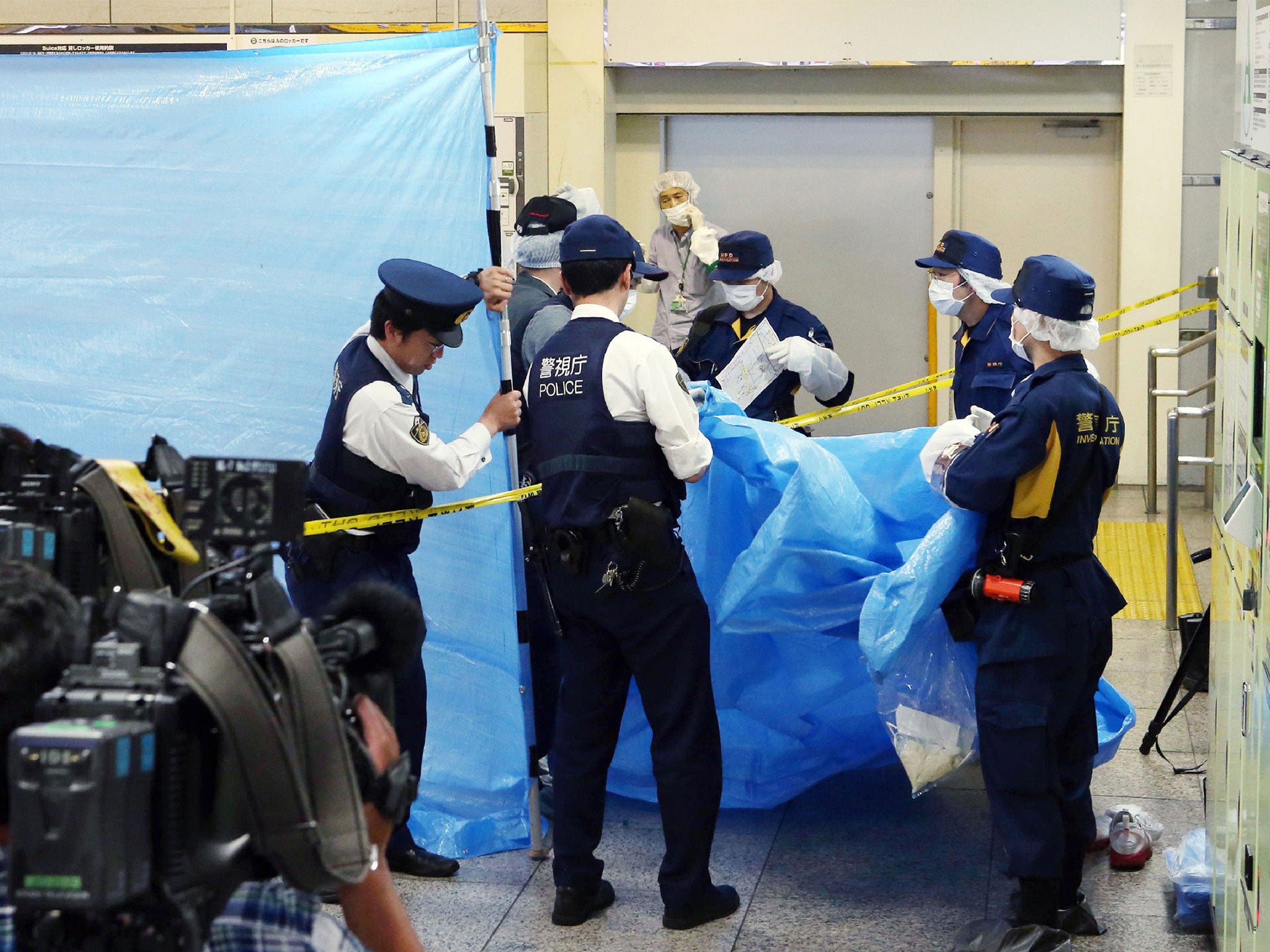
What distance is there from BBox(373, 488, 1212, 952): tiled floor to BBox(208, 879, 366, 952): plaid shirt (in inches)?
80.6

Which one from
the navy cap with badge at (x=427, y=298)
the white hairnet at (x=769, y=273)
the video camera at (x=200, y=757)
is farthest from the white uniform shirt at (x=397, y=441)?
the white hairnet at (x=769, y=273)

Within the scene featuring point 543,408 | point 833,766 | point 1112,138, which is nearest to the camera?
point 543,408

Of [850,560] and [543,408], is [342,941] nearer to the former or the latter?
[543,408]

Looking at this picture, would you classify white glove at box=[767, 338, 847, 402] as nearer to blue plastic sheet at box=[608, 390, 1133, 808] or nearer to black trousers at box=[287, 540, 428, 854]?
blue plastic sheet at box=[608, 390, 1133, 808]

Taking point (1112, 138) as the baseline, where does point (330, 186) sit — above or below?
below

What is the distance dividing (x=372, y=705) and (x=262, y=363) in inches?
106

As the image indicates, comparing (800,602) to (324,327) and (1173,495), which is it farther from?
(1173,495)

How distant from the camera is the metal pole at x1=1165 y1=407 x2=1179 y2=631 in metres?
5.34

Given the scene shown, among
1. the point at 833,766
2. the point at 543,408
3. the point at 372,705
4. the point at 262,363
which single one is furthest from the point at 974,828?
the point at 372,705

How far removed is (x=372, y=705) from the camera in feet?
4.83

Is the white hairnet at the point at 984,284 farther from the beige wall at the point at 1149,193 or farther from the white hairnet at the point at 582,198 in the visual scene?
the beige wall at the point at 1149,193

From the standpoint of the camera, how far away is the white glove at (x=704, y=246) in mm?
6828

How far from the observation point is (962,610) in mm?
3301

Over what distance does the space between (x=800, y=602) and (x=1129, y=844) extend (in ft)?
3.28
